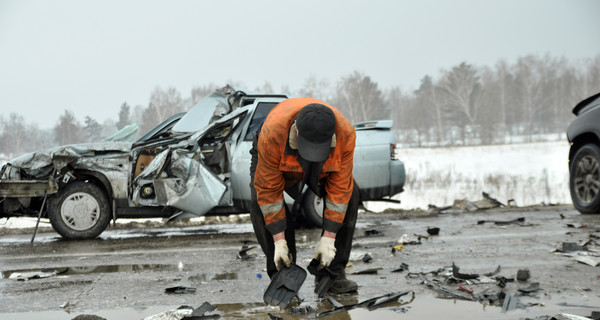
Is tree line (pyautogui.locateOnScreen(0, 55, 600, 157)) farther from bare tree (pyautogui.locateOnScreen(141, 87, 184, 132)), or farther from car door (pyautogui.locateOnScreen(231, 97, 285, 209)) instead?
car door (pyautogui.locateOnScreen(231, 97, 285, 209))

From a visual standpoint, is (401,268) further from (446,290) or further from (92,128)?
(92,128)

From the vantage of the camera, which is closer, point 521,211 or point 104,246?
point 104,246

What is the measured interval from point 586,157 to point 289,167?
6.38 meters

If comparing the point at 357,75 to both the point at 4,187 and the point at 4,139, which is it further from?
the point at 4,187

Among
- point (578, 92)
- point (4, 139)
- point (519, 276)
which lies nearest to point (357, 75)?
point (578, 92)

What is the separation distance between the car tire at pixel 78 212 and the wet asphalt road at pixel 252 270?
0.65ft

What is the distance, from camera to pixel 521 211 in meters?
9.36

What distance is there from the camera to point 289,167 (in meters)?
3.40

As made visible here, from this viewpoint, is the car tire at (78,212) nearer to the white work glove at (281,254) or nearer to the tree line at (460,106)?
the white work glove at (281,254)

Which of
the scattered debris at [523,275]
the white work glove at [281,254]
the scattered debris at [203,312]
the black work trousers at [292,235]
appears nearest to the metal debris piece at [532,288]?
the scattered debris at [523,275]

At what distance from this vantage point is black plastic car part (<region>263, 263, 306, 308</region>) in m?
3.58

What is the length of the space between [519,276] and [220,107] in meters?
5.35

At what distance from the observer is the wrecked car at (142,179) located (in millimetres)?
7520

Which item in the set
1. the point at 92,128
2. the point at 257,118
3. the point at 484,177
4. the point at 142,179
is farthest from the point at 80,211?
the point at 92,128
